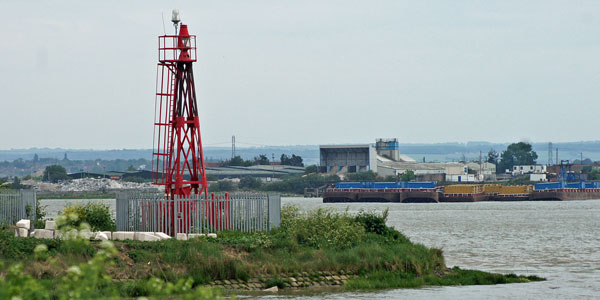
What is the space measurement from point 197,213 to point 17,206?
7443 mm

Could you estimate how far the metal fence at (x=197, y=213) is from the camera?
3410 centimetres

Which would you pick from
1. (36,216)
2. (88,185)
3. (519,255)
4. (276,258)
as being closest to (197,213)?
(276,258)

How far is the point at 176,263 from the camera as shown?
28.5 metres

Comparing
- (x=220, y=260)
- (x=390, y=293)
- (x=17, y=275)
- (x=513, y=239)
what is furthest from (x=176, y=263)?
(x=513, y=239)

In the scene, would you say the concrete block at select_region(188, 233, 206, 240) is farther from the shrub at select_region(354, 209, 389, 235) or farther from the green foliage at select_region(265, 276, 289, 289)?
the shrub at select_region(354, 209, 389, 235)

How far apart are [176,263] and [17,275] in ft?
51.7

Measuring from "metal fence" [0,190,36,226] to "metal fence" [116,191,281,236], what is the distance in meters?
3.62

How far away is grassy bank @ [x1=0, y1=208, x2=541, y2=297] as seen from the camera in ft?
90.3

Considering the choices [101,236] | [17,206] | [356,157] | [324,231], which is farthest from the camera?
[356,157]

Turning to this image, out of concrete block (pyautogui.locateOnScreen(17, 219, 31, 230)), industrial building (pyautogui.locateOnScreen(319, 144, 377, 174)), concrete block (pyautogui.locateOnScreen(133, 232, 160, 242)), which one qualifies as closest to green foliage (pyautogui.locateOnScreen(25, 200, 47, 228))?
concrete block (pyautogui.locateOnScreen(17, 219, 31, 230))

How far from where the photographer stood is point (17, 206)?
36.7 metres

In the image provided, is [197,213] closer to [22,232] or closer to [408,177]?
[22,232]

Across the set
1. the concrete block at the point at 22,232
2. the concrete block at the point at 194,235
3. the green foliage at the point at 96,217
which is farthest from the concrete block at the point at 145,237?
the concrete block at the point at 22,232

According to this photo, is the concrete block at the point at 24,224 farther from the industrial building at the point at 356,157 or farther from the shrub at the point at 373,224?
the industrial building at the point at 356,157
